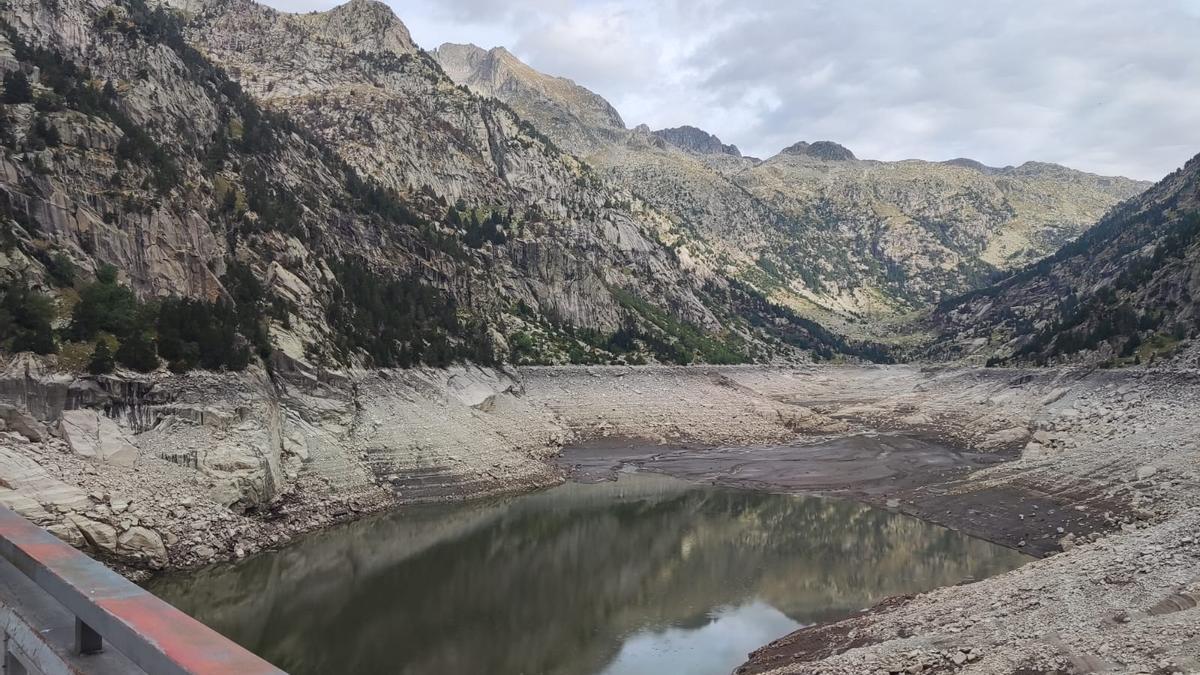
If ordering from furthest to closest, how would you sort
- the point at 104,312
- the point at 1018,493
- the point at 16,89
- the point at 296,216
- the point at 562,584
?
the point at 296,216, the point at 16,89, the point at 1018,493, the point at 104,312, the point at 562,584

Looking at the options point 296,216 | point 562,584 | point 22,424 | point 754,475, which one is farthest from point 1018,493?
point 296,216

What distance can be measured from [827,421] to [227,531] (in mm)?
61494

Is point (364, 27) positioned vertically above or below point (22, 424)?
above

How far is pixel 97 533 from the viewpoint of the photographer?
2273 cm

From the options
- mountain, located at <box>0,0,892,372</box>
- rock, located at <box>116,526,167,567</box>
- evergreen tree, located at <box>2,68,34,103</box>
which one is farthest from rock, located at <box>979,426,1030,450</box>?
evergreen tree, located at <box>2,68,34,103</box>

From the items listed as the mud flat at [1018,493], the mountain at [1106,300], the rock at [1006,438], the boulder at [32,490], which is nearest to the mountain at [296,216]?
the boulder at [32,490]

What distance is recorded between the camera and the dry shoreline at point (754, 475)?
654 inches

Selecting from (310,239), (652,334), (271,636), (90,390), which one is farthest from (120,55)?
(652,334)

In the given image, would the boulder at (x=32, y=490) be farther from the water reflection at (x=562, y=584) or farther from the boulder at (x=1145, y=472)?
the boulder at (x=1145, y=472)

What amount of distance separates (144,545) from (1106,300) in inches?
3710

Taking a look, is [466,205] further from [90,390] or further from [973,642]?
[973,642]

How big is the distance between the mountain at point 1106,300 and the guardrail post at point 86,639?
66.4 metres

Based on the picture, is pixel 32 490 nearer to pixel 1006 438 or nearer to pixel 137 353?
pixel 137 353

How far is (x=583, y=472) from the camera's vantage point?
170 ft
